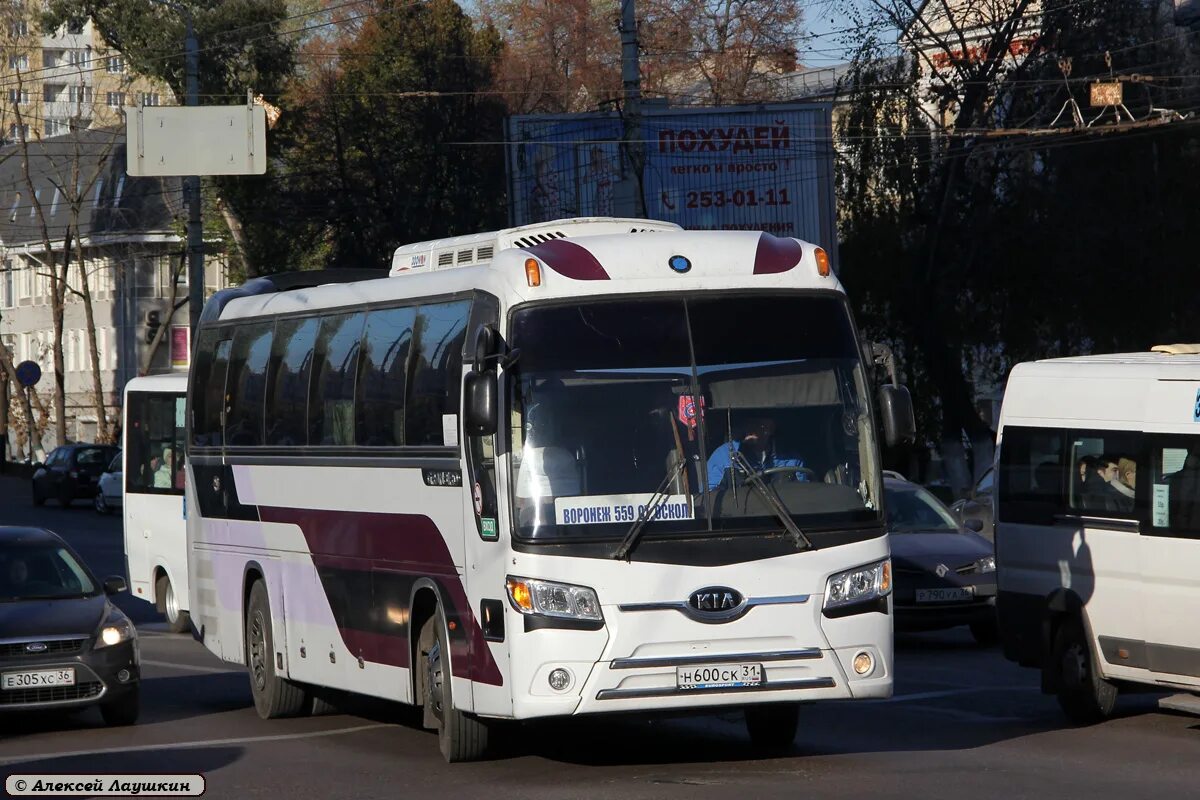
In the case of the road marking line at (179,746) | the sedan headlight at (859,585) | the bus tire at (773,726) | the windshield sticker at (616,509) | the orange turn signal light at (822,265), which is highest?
the orange turn signal light at (822,265)

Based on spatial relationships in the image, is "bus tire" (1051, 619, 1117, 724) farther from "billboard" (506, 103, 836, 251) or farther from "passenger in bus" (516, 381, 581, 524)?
"billboard" (506, 103, 836, 251)

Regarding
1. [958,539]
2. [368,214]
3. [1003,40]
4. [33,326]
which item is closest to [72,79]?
[33,326]

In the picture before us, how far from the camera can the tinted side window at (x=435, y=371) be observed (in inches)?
458

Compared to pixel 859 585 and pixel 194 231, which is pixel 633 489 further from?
pixel 194 231

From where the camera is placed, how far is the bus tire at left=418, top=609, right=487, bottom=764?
11.4 metres

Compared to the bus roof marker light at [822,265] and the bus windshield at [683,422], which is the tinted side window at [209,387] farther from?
the bus roof marker light at [822,265]

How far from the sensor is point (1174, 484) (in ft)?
41.3

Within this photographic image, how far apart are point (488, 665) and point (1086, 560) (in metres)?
4.70

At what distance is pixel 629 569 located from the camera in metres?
A: 10.4

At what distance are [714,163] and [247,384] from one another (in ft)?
80.7

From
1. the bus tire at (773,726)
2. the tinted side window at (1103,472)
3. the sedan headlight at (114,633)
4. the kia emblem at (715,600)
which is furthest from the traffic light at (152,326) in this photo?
the kia emblem at (715,600)

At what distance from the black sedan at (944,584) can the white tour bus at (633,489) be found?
263 inches

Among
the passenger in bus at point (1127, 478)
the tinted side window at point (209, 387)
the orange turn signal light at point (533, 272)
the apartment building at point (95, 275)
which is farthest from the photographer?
the apartment building at point (95, 275)

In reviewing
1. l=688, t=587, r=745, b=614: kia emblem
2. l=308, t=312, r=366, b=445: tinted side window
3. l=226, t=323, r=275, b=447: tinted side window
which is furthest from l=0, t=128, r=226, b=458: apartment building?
l=688, t=587, r=745, b=614: kia emblem
